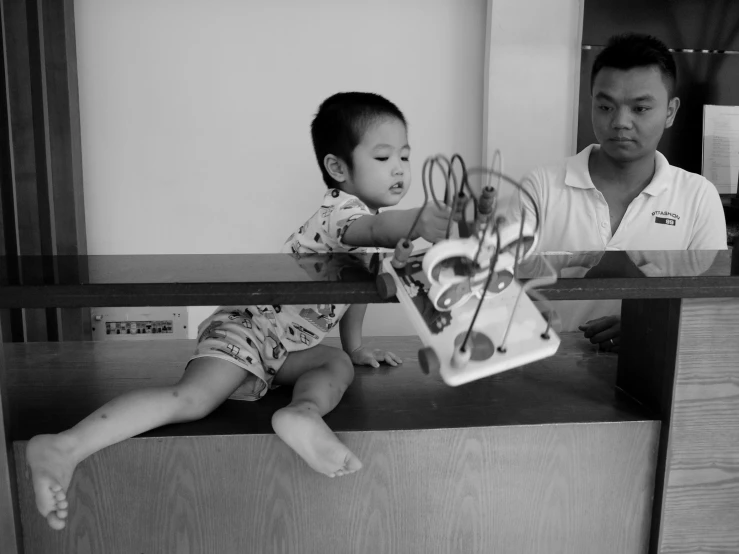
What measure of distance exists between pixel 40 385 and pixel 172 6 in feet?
7.20

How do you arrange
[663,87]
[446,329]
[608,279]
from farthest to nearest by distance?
[663,87] → [608,279] → [446,329]

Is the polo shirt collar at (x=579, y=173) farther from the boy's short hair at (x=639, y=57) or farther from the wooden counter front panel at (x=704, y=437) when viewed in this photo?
the wooden counter front panel at (x=704, y=437)

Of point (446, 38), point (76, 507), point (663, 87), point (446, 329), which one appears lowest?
point (76, 507)

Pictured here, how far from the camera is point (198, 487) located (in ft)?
3.25

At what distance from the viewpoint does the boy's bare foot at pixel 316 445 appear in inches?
36.8

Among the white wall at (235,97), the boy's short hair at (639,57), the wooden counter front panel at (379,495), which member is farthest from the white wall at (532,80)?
the wooden counter front panel at (379,495)

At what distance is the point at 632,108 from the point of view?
201cm

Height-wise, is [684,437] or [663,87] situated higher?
[663,87]

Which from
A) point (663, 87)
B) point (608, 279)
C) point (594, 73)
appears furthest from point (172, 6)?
point (608, 279)

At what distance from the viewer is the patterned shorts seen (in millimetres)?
1136

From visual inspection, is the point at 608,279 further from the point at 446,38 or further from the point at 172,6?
the point at 172,6

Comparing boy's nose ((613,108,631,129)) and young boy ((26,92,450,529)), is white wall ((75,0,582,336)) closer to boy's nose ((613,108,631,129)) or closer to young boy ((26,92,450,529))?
boy's nose ((613,108,631,129))

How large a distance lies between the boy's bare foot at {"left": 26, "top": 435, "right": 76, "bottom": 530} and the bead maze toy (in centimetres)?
51

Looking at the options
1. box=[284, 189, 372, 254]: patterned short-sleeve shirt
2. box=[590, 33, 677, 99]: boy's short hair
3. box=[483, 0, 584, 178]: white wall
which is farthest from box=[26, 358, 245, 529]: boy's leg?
box=[483, 0, 584, 178]: white wall
